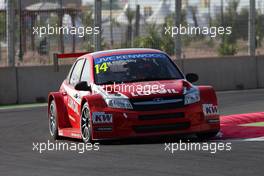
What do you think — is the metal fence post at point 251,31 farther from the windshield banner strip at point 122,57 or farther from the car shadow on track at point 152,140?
the car shadow on track at point 152,140

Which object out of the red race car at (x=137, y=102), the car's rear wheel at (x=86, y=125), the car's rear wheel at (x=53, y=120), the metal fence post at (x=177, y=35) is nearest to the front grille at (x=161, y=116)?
the red race car at (x=137, y=102)

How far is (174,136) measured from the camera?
12.9 metres

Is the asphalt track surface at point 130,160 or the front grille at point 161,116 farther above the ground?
the front grille at point 161,116

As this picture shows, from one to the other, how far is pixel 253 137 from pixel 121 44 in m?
13.1

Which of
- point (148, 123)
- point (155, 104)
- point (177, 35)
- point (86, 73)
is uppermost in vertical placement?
point (177, 35)

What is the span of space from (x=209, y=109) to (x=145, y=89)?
0.93 metres

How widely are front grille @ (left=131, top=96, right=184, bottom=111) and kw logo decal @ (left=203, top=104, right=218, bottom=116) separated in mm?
383

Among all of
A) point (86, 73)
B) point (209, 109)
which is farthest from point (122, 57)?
point (209, 109)

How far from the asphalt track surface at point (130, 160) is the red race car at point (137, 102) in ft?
0.95

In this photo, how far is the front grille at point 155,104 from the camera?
Result: 474 inches

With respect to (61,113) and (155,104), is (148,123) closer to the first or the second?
(155,104)

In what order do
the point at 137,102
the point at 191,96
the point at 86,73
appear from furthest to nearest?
the point at 86,73, the point at 191,96, the point at 137,102

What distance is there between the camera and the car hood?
12133mm

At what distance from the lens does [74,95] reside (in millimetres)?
13336
